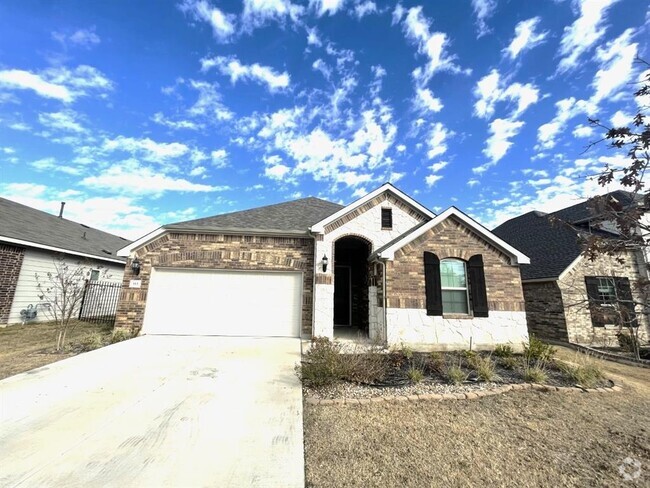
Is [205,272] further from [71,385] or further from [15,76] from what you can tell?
[15,76]

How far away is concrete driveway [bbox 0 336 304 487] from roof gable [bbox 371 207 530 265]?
15.2ft

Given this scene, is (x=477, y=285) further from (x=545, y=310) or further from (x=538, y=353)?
(x=545, y=310)

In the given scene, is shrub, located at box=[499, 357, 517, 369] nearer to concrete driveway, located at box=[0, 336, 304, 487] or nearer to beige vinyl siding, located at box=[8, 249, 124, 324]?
concrete driveway, located at box=[0, 336, 304, 487]

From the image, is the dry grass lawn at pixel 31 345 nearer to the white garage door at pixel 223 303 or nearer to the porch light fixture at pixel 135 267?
the white garage door at pixel 223 303

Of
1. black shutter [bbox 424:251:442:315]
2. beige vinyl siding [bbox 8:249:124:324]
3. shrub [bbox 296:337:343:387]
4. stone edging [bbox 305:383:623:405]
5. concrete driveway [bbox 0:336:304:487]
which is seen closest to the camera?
concrete driveway [bbox 0:336:304:487]

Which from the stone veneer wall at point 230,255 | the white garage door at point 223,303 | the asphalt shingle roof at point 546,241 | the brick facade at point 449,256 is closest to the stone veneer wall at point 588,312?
the asphalt shingle roof at point 546,241

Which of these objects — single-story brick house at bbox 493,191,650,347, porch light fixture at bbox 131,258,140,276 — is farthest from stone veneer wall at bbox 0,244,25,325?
single-story brick house at bbox 493,191,650,347

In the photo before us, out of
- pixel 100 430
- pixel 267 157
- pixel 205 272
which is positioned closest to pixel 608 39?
pixel 100 430

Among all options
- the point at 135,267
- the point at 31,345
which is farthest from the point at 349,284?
the point at 31,345

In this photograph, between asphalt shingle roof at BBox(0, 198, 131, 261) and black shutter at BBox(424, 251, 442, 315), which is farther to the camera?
asphalt shingle roof at BBox(0, 198, 131, 261)

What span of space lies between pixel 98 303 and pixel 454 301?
1643 centimetres

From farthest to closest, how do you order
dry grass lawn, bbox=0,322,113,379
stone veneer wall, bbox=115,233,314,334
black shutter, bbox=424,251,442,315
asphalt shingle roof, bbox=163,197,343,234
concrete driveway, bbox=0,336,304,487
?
asphalt shingle roof, bbox=163,197,343,234, stone veneer wall, bbox=115,233,314,334, black shutter, bbox=424,251,442,315, dry grass lawn, bbox=0,322,113,379, concrete driveway, bbox=0,336,304,487

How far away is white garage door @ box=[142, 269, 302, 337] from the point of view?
9867 mm

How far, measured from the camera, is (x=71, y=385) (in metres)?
5.10
